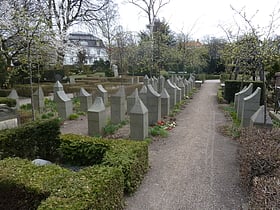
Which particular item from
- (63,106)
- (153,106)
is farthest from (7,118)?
(153,106)

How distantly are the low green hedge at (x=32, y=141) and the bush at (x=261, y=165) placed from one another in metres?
3.84

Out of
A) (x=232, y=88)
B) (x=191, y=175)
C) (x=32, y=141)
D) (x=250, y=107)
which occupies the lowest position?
(x=191, y=175)

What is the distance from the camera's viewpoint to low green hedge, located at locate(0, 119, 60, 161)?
14.8 feet

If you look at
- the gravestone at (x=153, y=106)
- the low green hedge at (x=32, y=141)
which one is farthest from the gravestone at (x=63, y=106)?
the low green hedge at (x=32, y=141)

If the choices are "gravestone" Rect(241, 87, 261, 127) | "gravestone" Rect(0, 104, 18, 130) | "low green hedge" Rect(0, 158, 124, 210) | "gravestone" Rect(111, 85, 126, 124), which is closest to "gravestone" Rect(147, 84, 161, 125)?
"gravestone" Rect(111, 85, 126, 124)

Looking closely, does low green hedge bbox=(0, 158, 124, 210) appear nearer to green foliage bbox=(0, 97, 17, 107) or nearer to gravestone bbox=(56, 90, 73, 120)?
gravestone bbox=(56, 90, 73, 120)

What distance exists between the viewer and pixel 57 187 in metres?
2.80

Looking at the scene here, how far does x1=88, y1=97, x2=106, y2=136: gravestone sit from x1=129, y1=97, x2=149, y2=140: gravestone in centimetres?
108

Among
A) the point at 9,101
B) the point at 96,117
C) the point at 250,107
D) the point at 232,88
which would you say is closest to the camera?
the point at 96,117

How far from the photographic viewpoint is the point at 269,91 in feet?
47.1

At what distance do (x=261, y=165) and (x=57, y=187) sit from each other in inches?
115

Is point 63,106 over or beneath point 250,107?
beneath

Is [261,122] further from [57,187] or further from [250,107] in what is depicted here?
[57,187]

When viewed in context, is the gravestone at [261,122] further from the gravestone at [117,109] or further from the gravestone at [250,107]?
the gravestone at [117,109]
